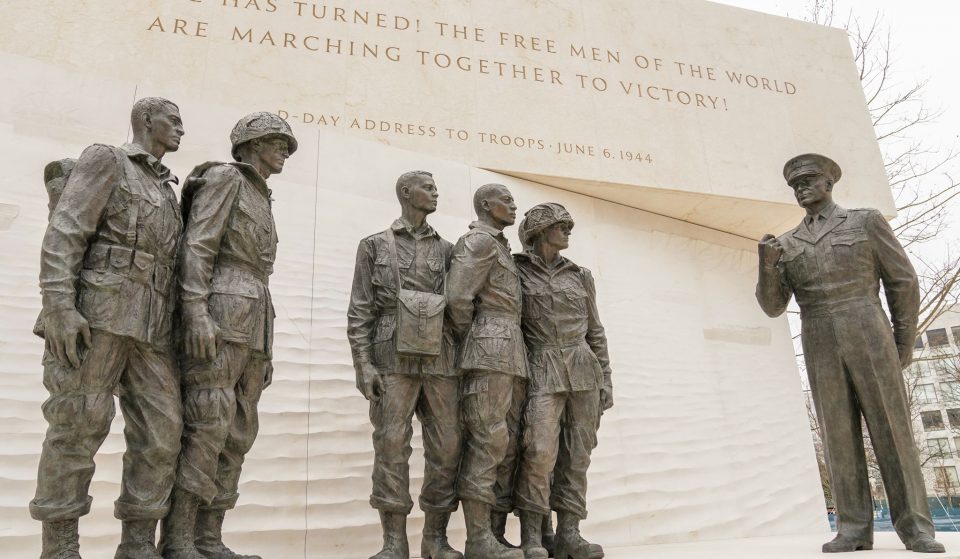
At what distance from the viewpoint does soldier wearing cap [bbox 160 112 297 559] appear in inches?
126

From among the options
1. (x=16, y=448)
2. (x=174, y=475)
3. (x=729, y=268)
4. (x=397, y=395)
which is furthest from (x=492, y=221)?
(x=729, y=268)

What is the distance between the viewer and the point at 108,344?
2.97 meters

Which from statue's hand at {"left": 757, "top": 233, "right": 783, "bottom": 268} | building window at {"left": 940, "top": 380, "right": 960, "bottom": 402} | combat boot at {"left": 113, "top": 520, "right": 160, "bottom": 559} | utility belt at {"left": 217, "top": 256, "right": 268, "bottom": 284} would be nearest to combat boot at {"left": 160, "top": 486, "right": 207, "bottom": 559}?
combat boot at {"left": 113, "top": 520, "right": 160, "bottom": 559}

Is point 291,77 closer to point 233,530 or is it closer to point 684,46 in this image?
point 233,530

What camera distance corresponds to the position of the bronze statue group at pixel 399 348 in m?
3.01

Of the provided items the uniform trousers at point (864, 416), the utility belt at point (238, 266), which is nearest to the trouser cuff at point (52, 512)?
the utility belt at point (238, 266)

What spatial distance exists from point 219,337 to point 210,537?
969 mm

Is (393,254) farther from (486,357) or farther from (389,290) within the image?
(486,357)

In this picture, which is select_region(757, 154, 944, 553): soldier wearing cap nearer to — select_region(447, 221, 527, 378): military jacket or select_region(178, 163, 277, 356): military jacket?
select_region(447, 221, 527, 378): military jacket

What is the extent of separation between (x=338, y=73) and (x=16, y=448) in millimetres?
4028

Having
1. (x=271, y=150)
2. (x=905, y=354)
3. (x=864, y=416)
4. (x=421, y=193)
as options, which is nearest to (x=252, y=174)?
(x=271, y=150)

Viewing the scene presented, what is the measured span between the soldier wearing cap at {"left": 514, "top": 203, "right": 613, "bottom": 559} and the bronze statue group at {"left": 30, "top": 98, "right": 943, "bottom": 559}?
0.01 meters

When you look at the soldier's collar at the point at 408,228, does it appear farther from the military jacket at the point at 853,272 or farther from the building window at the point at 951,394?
the building window at the point at 951,394

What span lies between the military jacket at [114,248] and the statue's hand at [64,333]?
0.12ft
